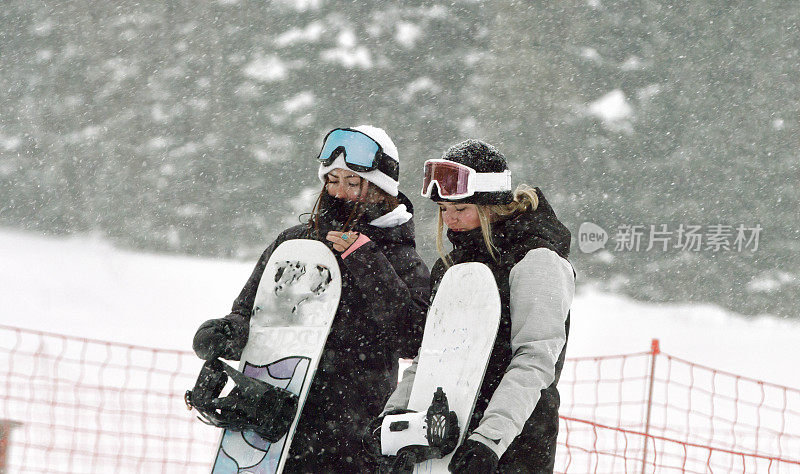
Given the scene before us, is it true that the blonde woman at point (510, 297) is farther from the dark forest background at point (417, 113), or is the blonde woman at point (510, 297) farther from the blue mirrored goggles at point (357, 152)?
the dark forest background at point (417, 113)

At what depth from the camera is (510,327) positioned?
214cm

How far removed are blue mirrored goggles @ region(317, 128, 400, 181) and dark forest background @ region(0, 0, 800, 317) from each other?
12383 mm

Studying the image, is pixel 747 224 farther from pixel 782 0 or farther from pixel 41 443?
pixel 41 443

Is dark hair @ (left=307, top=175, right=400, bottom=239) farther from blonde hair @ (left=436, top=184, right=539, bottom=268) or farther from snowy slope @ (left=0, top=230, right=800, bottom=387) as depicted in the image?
snowy slope @ (left=0, top=230, right=800, bottom=387)

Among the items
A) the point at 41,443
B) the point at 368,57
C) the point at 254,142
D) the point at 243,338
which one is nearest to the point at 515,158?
the point at 368,57

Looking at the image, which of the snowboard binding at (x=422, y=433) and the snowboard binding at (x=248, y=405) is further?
the snowboard binding at (x=248, y=405)

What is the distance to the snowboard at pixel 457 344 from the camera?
2.11m

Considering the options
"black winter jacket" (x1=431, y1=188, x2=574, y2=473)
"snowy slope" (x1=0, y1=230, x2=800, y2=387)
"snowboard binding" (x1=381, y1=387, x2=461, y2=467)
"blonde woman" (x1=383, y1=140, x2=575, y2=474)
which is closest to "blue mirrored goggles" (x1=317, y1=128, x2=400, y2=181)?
"blonde woman" (x1=383, y1=140, x2=575, y2=474)

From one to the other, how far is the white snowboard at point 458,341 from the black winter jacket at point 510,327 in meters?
0.03

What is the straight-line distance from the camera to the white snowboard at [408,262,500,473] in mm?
2115

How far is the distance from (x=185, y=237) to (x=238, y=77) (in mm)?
3592

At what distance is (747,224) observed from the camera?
1644cm

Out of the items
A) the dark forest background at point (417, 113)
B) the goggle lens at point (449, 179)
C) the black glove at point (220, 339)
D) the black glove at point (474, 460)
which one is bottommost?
the black glove at point (474, 460)

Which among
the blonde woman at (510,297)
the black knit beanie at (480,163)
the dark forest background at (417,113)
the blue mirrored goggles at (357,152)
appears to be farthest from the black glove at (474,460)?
the dark forest background at (417,113)
